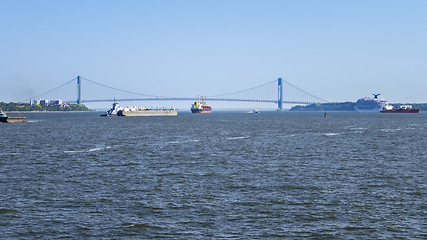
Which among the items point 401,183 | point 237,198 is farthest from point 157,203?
point 401,183

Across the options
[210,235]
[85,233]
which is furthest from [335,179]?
[85,233]

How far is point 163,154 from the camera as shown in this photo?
47031 millimetres

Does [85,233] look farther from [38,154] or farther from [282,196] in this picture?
[38,154]

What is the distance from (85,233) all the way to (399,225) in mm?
11524

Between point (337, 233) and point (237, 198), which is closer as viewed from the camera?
point (337, 233)

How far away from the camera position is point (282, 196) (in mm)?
24797

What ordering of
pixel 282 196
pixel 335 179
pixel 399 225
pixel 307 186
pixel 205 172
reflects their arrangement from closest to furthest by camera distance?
pixel 399 225 < pixel 282 196 < pixel 307 186 < pixel 335 179 < pixel 205 172

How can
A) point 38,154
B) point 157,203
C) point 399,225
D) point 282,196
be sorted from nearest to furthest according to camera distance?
point 399,225 < point 157,203 < point 282,196 < point 38,154

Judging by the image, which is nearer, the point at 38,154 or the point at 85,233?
the point at 85,233

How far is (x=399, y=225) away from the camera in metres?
19.3

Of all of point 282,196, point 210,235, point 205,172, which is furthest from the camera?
point 205,172

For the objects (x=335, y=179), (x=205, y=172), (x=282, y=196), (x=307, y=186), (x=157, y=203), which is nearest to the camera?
(x=157, y=203)

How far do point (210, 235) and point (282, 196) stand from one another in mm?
7606

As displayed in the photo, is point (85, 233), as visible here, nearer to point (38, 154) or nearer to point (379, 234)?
point (379, 234)
